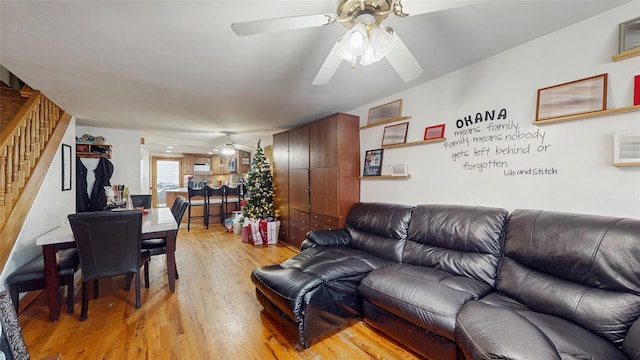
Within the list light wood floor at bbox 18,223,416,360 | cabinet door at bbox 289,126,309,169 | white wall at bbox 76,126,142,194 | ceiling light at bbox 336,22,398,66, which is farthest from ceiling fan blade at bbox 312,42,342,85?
white wall at bbox 76,126,142,194

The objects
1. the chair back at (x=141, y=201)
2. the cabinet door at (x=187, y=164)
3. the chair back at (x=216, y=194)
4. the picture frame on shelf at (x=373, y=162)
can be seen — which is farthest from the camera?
the cabinet door at (x=187, y=164)

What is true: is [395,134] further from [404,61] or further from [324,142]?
[404,61]

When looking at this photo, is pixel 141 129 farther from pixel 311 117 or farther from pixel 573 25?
pixel 573 25

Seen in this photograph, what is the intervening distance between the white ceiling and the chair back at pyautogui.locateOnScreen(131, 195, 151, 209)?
147 cm

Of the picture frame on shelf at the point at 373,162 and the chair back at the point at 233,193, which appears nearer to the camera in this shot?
the picture frame on shelf at the point at 373,162

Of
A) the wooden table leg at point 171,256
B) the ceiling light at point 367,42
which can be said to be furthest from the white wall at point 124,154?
the ceiling light at point 367,42

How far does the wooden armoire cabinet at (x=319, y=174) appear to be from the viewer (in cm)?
344

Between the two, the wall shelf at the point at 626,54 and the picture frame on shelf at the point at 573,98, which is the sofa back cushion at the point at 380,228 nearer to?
the picture frame on shelf at the point at 573,98

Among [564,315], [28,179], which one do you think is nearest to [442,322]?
[564,315]

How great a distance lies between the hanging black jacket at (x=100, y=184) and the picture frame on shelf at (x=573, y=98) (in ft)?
20.3

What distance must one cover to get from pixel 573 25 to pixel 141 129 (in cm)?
610

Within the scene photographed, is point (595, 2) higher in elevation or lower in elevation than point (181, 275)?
higher

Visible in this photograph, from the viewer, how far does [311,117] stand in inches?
157

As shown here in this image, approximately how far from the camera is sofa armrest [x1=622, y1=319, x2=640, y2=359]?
3.67 ft
